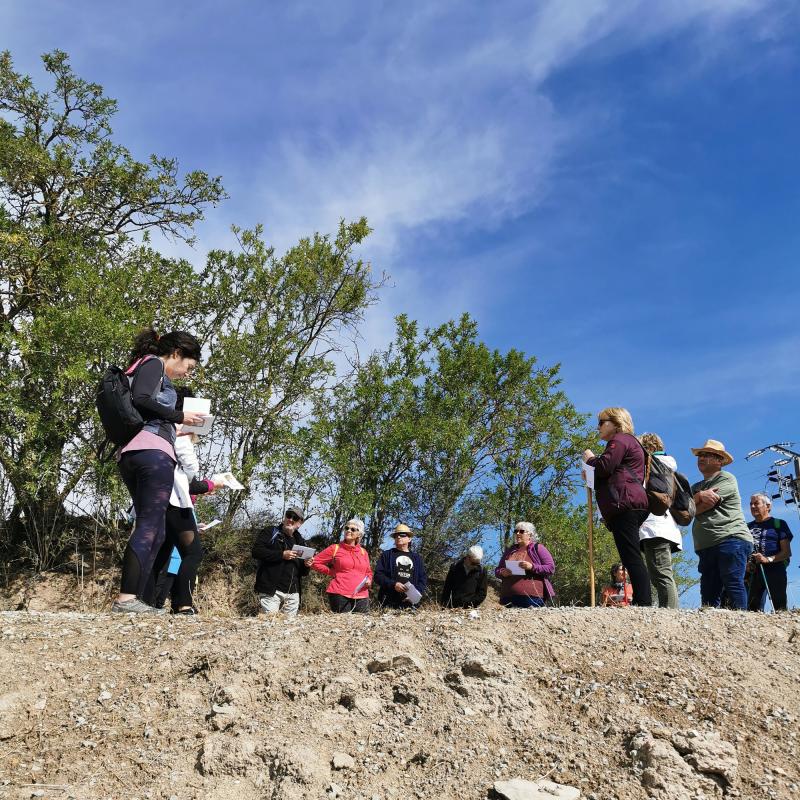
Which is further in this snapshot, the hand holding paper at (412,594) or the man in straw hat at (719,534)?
the hand holding paper at (412,594)

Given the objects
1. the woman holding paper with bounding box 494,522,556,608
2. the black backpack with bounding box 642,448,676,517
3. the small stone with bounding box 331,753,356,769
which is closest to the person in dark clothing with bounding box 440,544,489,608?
the woman holding paper with bounding box 494,522,556,608

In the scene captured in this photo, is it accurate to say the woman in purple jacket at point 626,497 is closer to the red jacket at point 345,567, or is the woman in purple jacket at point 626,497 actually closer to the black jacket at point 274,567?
the red jacket at point 345,567

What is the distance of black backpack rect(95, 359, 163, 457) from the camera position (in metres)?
4.45

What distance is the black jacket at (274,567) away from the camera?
7.71 metres

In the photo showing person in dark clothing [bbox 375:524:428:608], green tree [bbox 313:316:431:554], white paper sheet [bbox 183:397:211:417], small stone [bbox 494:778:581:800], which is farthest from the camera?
green tree [bbox 313:316:431:554]

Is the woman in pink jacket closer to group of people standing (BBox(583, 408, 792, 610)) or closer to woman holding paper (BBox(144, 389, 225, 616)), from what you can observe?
woman holding paper (BBox(144, 389, 225, 616))

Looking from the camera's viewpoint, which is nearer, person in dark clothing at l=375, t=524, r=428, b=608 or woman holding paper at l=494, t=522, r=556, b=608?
woman holding paper at l=494, t=522, r=556, b=608

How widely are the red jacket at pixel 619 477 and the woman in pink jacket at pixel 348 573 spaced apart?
2.59m

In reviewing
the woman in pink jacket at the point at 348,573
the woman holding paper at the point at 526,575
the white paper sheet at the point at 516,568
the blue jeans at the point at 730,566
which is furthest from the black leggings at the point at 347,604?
the blue jeans at the point at 730,566

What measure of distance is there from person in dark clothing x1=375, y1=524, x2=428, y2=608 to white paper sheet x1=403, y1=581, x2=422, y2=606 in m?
0.02

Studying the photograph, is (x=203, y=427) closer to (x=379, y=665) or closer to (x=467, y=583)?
(x=379, y=665)

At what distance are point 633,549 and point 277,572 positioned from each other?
3.92m

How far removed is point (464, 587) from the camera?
7.80 m

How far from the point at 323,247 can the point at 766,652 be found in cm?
1057
